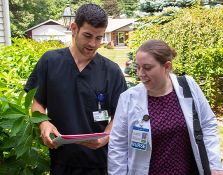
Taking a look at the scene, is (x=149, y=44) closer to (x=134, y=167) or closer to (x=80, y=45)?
(x=80, y=45)

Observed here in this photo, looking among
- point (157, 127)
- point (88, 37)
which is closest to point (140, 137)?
point (157, 127)

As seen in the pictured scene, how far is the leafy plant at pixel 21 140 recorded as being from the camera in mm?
2266

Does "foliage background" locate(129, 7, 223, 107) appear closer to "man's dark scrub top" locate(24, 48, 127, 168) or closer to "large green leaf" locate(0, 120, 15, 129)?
"man's dark scrub top" locate(24, 48, 127, 168)

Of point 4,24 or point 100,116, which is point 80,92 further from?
point 4,24

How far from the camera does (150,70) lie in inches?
86.2

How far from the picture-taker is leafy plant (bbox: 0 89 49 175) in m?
2.27

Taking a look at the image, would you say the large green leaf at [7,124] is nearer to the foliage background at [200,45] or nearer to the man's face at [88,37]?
the man's face at [88,37]

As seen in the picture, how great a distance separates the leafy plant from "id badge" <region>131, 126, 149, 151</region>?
1.67 ft

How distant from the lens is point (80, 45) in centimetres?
230

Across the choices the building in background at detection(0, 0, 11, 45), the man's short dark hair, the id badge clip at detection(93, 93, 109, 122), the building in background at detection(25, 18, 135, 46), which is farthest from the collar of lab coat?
the building in background at detection(25, 18, 135, 46)

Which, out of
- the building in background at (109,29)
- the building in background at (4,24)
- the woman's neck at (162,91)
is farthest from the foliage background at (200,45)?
the building in background at (109,29)

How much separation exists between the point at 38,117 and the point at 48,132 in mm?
106

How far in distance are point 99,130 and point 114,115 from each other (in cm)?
13

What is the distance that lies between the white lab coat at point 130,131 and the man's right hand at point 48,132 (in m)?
0.33
